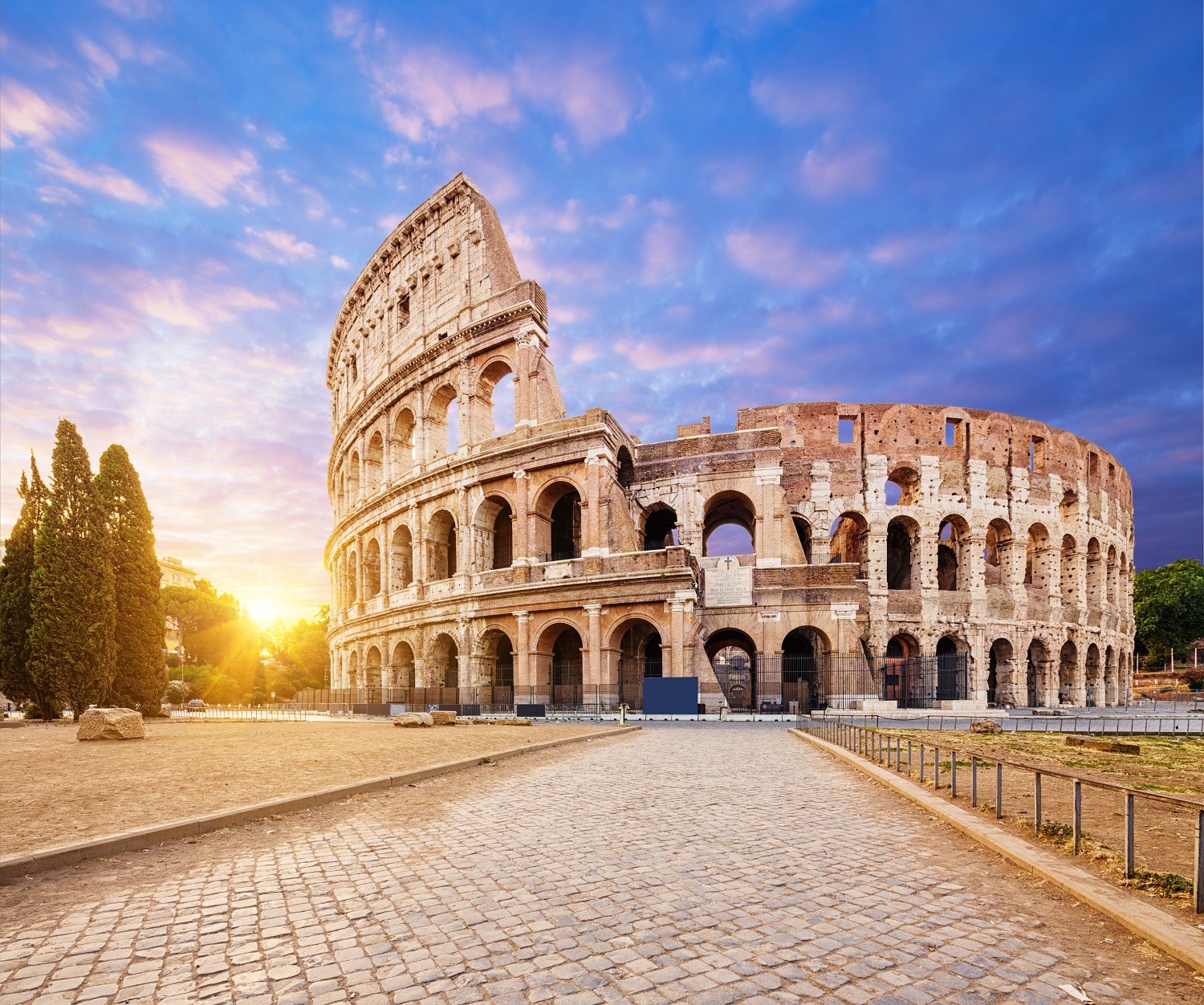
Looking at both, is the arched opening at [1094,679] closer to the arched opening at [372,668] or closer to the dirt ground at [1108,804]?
the dirt ground at [1108,804]

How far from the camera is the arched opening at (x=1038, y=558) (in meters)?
33.9

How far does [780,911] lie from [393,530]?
3087 cm

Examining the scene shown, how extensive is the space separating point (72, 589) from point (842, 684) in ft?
91.3

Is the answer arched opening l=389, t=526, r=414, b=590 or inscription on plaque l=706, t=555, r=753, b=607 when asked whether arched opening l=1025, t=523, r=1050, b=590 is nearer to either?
inscription on plaque l=706, t=555, r=753, b=607

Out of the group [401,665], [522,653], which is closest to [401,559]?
[401,665]

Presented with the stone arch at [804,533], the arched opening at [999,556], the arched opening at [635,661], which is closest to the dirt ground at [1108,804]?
the arched opening at [635,661]

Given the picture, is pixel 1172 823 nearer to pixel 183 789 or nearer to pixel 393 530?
pixel 183 789

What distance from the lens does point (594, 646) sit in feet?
80.1

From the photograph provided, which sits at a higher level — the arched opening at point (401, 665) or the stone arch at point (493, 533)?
the stone arch at point (493, 533)

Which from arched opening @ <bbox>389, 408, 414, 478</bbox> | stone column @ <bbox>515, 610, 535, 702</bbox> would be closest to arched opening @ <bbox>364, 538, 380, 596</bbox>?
arched opening @ <bbox>389, 408, 414, 478</bbox>

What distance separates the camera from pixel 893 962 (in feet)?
10.2

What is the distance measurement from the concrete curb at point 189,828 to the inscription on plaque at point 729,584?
19.6m

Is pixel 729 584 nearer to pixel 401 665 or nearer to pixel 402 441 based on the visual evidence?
pixel 401 665

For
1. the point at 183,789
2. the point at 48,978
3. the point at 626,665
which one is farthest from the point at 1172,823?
Answer: the point at 626,665
